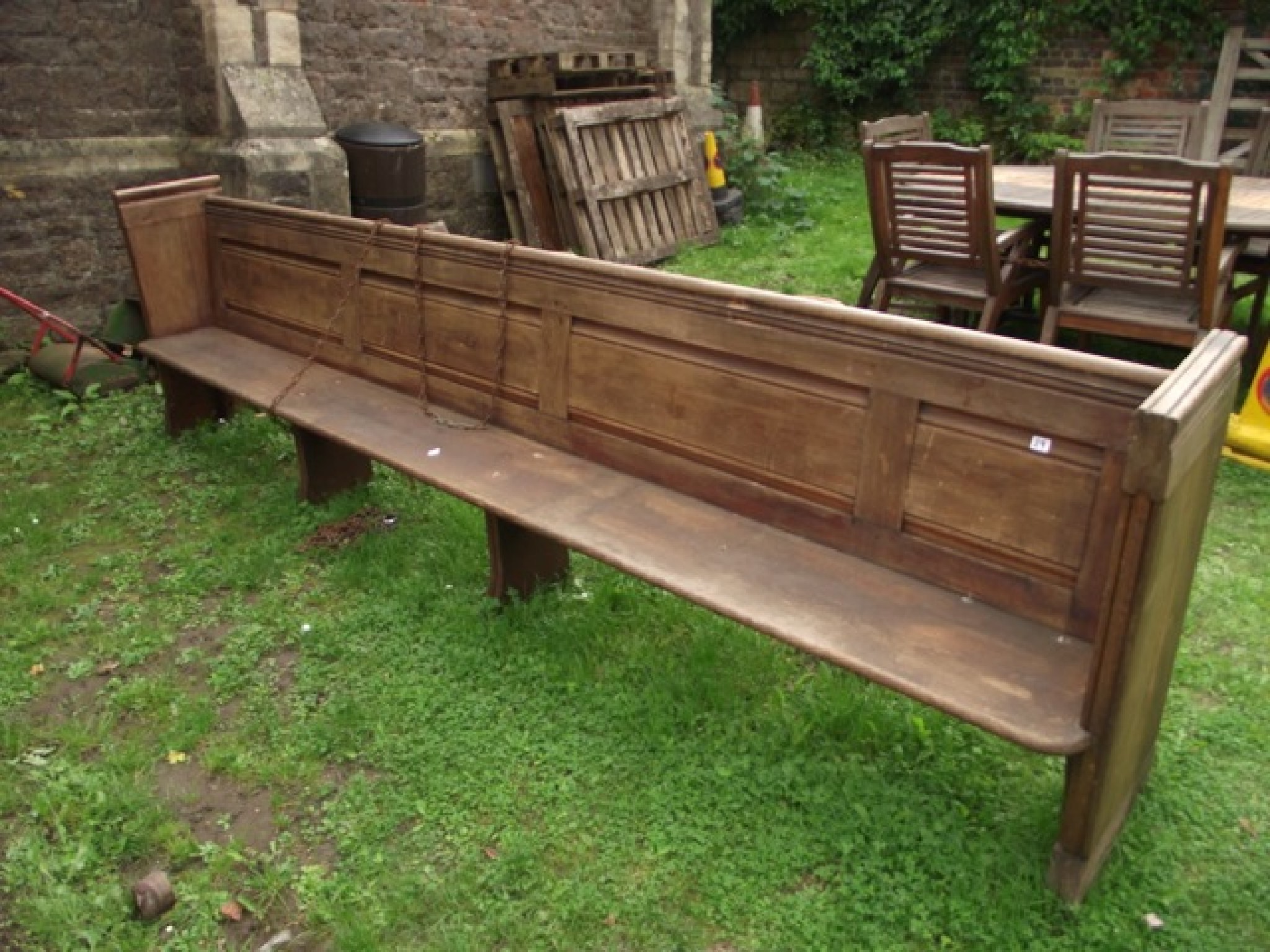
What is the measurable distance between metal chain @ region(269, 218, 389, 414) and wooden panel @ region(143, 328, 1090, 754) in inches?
6.0

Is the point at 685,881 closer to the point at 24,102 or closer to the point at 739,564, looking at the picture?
the point at 739,564

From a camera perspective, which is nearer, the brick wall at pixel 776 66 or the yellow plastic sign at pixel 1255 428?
the yellow plastic sign at pixel 1255 428

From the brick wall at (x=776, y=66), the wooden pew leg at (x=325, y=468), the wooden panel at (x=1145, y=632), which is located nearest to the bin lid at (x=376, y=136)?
the wooden pew leg at (x=325, y=468)

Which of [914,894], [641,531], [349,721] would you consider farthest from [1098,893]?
[349,721]

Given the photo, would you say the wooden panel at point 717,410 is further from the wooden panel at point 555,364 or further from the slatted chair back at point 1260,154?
the slatted chair back at point 1260,154

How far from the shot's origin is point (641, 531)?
116 inches

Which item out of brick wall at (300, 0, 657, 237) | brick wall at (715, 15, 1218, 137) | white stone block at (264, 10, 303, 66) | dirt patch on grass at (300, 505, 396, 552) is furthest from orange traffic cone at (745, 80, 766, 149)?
dirt patch on grass at (300, 505, 396, 552)

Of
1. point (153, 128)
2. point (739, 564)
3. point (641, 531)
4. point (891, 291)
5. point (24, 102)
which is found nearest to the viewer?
point (739, 564)

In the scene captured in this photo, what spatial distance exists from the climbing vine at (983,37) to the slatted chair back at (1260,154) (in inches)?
188

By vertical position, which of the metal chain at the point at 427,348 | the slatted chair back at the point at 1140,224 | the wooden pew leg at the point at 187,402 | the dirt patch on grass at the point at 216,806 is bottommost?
the dirt patch on grass at the point at 216,806

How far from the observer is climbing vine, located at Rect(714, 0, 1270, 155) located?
1075 cm

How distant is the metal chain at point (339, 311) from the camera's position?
3.99 m

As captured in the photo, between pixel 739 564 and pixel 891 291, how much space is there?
304 cm

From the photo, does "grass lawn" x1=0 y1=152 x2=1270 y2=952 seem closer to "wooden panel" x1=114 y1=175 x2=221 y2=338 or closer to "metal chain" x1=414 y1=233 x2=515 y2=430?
"metal chain" x1=414 y1=233 x2=515 y2=430
